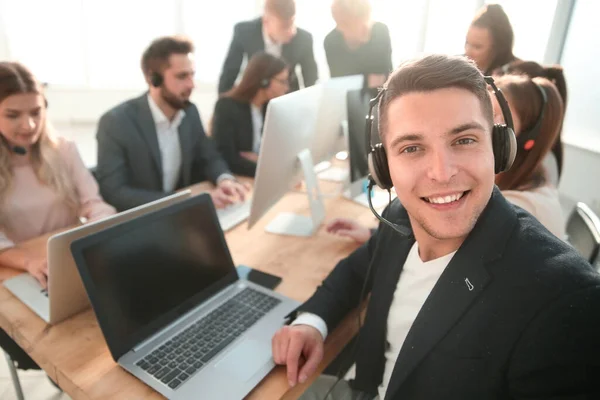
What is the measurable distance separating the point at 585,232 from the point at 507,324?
0.75m

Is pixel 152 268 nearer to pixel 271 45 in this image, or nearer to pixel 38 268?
pixel 38 268

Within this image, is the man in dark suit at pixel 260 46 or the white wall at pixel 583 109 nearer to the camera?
the white wall at pixel 583 109

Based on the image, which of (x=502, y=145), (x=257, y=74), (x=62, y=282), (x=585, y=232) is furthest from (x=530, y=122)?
(x=257, y=74)

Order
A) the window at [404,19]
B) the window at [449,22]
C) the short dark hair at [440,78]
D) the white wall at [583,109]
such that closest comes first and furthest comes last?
1. the short dark hair at [440,78]
2. the white wall at [583,109]
3. the window at [449,22]
4. the window at [404,19]

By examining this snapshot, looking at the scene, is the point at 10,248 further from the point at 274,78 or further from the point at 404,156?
the point at 274,78

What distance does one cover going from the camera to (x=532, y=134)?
1.14m

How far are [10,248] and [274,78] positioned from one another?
1.44 m

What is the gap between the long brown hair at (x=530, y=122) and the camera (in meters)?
1.17

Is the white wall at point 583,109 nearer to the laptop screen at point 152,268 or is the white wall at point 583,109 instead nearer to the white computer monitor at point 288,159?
the white computer monitor at point 288,159

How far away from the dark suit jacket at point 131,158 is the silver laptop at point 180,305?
0.72 meters

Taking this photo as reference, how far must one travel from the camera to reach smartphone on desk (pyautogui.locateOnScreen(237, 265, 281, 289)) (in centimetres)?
111

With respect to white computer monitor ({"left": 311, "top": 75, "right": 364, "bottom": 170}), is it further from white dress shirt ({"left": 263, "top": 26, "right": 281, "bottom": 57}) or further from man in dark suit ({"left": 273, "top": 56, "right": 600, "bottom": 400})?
white dress shirt ({"left": 263, "top": 26, "right": 281, "bottom": 57})

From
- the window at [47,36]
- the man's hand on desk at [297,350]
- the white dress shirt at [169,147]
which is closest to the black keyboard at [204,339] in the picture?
the man's hand on desk at [297,350]

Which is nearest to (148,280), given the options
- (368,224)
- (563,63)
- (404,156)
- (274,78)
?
(404,156)
